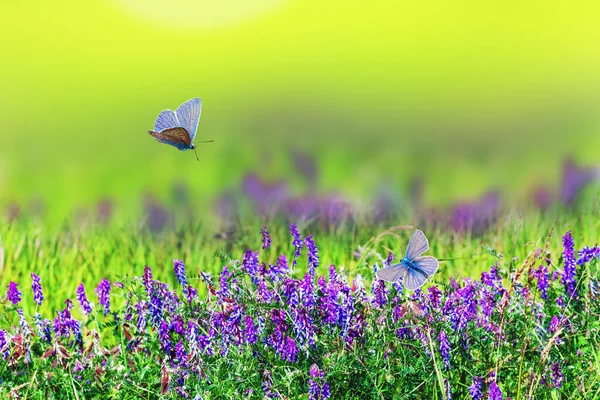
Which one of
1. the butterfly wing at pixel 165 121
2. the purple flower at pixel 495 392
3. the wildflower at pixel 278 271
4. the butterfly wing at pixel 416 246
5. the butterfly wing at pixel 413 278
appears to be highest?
the butterfly wing at pixel 165 121

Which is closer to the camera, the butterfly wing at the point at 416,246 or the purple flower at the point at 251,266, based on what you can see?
the butterfly wing at the point at 416,246

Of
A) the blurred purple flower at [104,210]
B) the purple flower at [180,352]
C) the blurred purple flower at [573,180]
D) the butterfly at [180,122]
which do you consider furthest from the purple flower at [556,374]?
the blurred purple flower at [104,210]

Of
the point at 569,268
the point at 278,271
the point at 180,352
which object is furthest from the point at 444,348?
the point at 180,352

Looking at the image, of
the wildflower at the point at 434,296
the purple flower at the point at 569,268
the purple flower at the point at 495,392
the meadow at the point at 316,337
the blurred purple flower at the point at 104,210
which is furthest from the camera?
the blurred purple flower at the point at 104,210

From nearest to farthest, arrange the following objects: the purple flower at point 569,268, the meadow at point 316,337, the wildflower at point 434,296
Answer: the meadow at point 316,337
the wildflower at point 434,296
the purple flower at point 569,268

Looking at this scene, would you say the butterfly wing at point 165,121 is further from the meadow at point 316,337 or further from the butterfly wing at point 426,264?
the butterfly wing at point 426,264

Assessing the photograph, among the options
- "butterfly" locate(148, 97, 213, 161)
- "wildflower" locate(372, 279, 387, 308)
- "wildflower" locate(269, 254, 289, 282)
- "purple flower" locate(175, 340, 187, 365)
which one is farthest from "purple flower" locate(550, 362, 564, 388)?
"butterfly" locate(148, 97, 213, 161)
